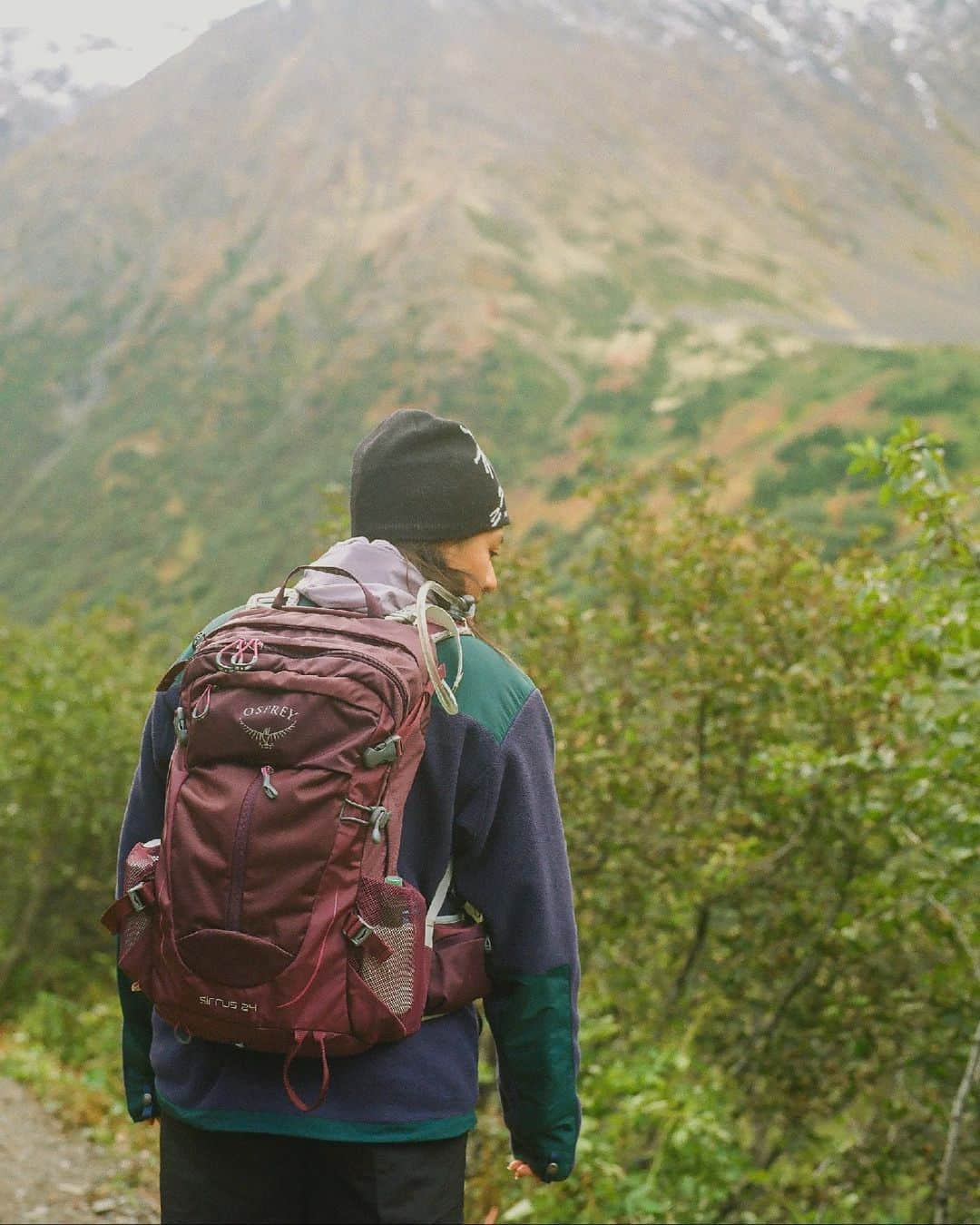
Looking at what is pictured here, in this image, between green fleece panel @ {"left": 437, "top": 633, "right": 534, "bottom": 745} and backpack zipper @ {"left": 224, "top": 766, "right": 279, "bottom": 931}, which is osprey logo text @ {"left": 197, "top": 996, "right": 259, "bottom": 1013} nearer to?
backpack zipper @ {"left": 224, "top": 766, "right": 279, "bottom": 931}

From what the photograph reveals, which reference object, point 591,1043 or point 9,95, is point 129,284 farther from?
point 591,1043

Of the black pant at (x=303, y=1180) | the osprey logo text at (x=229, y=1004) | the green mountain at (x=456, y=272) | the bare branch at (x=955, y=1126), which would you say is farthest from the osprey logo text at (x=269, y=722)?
the green mountain at (x=456, y=272)

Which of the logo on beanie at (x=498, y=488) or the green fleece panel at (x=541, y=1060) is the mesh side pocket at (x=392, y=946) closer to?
the green fleece panel at (x=541, y=1060)

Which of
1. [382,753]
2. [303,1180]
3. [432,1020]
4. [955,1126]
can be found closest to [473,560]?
[382,753]

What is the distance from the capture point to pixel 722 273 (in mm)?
77125

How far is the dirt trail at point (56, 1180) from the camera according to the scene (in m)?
5.04

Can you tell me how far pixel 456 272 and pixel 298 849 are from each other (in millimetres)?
77158

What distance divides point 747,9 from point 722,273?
6040 centimetres

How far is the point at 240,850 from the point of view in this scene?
175cm

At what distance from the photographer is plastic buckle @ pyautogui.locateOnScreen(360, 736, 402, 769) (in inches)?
69.1

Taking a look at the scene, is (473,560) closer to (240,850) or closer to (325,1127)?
(240,850)

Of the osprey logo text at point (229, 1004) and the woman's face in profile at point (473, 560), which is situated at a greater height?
the woman's face in profile at point (473, 560)

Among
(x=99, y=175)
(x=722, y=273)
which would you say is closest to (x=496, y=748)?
(x=722, y=273)

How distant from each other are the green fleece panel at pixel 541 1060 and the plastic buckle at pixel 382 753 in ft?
1.46
